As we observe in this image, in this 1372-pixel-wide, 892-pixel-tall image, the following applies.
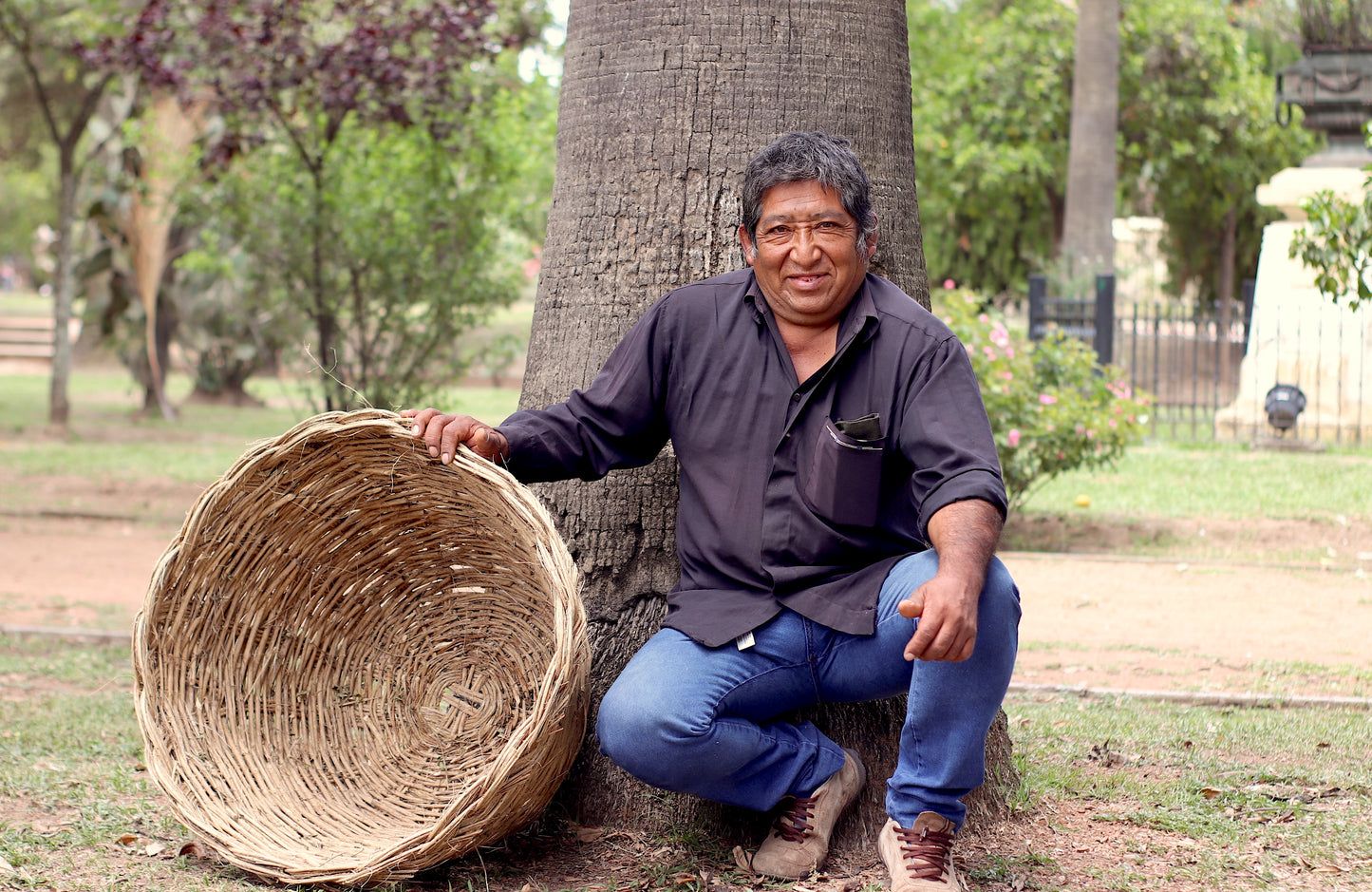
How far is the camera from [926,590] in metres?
2.54

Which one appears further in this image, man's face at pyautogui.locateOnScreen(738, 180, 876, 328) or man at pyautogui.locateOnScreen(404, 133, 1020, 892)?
man's face at pyautogui.locateOnScreen(738, 180, 876, 328)

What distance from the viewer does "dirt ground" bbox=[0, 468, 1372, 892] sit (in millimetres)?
3107

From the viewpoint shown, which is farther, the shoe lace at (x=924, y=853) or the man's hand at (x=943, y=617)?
the shoe lace at (x=924, y=853)

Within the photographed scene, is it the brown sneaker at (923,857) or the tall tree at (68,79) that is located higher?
the tall tree at (68,79)

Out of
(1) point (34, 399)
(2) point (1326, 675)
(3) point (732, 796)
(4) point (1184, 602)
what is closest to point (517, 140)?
(4) point (1184, 602)

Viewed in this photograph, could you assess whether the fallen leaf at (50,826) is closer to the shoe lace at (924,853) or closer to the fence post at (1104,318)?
the shoe lace at (924,853)

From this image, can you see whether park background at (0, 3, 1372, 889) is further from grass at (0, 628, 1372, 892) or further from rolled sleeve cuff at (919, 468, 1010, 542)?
rolled sleeve cuff at (919, 468, 1010, 542)

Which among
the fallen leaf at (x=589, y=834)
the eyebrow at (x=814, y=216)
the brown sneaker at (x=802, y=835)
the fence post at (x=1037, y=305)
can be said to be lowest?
the fallen leaf at (x=589, y=834)

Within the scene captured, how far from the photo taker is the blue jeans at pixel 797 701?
2711mm

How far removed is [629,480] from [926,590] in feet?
3.45

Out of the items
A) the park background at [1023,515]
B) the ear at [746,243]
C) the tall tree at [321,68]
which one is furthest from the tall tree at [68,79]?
the ear at [746,243]

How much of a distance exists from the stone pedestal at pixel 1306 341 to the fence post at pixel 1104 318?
4.24ft

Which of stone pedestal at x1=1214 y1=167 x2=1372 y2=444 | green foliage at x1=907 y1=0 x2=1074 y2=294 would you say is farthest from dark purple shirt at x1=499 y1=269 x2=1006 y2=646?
green foliage at x1=907 y1=0 x2=1074 y2=294

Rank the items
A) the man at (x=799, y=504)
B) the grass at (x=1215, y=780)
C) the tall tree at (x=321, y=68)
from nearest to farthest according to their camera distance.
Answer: the man at (x=799, y=504), the grass at (x=1215, y=780), the tall tree at (x=321, y=68)
